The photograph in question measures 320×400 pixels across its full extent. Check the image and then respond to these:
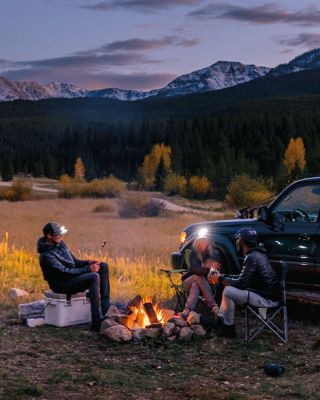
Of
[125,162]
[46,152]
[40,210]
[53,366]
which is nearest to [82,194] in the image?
[40,210]

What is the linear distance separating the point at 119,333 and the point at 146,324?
520 mm

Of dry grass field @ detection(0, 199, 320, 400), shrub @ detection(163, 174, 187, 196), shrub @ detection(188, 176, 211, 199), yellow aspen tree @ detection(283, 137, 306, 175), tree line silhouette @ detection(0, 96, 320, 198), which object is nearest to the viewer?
dry grass field @ detection(0, 199, 320, 400)

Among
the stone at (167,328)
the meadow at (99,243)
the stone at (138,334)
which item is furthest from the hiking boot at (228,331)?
the meadow at (99,243)

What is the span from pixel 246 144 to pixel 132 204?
69.9 metres

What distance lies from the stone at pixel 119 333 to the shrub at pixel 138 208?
3340 cm

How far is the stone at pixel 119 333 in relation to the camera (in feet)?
27.2

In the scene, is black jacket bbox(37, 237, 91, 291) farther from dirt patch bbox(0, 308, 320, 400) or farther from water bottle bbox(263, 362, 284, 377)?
water bottle bbox(263, 362, 284, 377)

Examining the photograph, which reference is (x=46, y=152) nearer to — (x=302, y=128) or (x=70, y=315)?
(x=302, y=128)

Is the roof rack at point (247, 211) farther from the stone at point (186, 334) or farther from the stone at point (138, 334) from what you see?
the stone at point (138, 334)

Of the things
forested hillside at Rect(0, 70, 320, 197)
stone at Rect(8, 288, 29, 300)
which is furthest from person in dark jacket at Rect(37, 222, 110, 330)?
forested hillside at Rect(0, 70, 320, 197)

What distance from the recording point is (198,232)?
10047 millimetres

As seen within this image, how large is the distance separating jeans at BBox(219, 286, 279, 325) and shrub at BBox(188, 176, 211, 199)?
6716cm

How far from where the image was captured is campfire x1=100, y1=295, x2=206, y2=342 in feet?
27.3

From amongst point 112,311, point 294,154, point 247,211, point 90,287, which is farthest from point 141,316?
point 294,154
